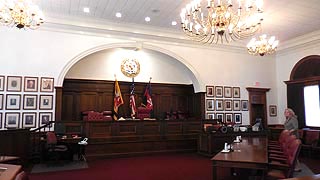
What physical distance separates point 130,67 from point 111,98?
1484 millimetres

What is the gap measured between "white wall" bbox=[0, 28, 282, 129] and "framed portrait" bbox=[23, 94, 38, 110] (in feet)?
2.28

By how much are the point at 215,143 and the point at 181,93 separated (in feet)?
11.6

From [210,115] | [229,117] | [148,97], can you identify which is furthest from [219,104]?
[148,97]

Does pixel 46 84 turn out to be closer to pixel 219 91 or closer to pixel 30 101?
pixel 30 101

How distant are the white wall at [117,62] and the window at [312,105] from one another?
1.66 meters

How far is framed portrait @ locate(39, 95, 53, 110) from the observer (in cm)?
836

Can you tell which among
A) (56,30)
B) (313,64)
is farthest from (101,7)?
(313,64)

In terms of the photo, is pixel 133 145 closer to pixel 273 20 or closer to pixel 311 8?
pixel 273 20

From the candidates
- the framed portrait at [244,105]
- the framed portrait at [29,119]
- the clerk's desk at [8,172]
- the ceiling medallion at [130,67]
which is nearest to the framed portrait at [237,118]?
the framed portrait at [244,105]

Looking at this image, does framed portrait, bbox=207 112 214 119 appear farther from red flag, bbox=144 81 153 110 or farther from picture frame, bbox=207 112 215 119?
red flag, bbox=144 81 153 110

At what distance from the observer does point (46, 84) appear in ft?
27.8

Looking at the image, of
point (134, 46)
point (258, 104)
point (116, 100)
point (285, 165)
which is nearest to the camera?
point (285, 165)

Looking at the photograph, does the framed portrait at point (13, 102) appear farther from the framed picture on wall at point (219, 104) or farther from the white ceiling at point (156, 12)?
the framed picture on wall at point (219, 104)

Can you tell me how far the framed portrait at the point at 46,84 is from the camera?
8.41m
